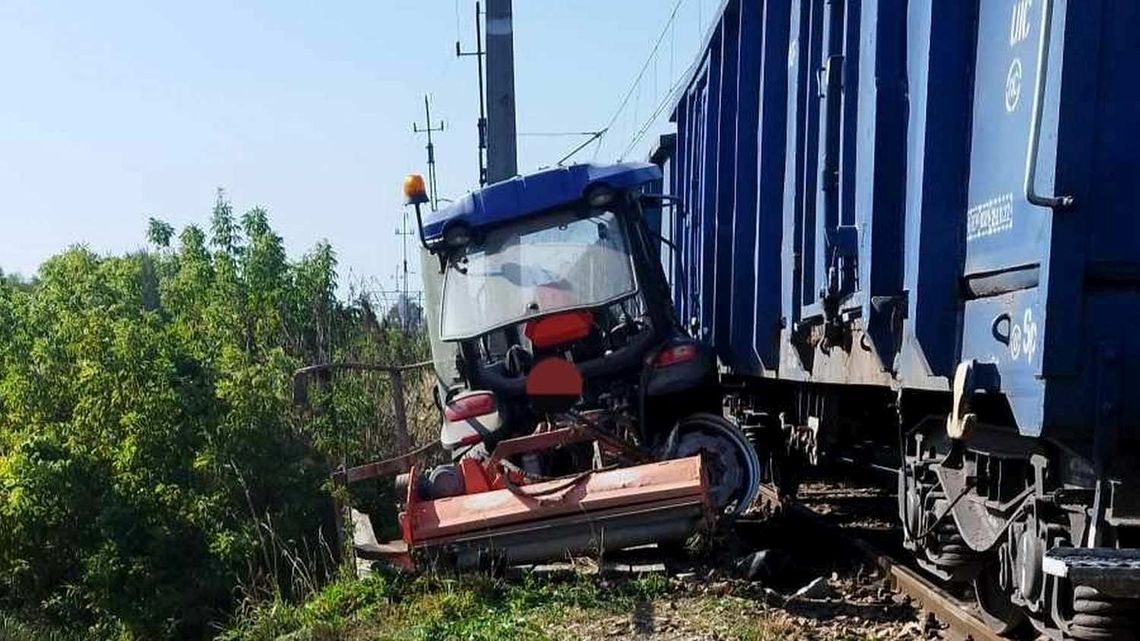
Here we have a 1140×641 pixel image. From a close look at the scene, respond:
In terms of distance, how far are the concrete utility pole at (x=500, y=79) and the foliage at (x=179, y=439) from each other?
11.4 ft

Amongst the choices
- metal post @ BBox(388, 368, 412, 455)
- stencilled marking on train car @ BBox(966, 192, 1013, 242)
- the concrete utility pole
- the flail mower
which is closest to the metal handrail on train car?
stencilled marking on train car @ BBox(966, 192, 1013, 242)

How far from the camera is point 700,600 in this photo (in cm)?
714

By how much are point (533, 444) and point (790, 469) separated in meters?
3.70

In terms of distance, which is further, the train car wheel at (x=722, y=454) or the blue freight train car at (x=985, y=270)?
the train car wheel at (x=722, y=454)

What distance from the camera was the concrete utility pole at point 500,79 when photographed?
16703mm

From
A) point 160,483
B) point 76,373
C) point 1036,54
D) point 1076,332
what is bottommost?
point 160,483

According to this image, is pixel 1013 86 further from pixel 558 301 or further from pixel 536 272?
pixel 536 272

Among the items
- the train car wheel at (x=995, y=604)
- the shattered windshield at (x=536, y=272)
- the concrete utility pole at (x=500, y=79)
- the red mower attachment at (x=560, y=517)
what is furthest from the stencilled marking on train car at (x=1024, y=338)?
the concrete utility pole at (x=500, y=79)

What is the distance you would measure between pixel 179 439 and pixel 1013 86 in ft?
30.0

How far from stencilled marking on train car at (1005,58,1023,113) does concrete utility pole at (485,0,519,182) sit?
41.2ft

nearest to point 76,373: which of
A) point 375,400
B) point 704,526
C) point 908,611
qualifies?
point 375,400

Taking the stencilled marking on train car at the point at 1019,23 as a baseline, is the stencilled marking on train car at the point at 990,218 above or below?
below

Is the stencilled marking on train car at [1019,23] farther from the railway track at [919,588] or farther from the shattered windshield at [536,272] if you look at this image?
the shattered windshield at [536,272]

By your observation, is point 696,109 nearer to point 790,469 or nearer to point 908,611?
point 790,469
